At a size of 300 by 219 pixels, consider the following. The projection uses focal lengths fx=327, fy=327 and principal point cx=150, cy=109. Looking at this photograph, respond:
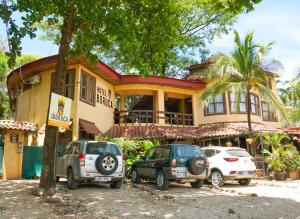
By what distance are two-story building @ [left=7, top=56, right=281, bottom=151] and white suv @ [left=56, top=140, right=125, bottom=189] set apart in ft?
18.8

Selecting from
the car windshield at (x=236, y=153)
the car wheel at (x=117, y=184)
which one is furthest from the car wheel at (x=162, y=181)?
the car windshield at (x=236, y=153)

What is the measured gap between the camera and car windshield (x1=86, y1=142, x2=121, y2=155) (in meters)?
11.8

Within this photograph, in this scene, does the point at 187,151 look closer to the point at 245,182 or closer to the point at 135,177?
the point at 135,177

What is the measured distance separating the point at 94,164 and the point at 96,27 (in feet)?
17.1

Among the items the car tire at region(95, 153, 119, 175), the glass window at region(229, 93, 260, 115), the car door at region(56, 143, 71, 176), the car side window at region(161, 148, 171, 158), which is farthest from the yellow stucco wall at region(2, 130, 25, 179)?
the glass window at region(229, 93, 260, 115)

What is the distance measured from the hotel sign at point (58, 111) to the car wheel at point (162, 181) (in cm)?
431

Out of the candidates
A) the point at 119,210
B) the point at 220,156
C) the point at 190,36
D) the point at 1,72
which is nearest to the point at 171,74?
the point at 190,36

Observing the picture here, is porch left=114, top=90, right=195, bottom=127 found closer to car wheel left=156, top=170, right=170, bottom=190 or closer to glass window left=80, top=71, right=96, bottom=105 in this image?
glass window left=80, top=71, right=96, bottom=105

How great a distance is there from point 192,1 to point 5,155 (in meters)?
22.5

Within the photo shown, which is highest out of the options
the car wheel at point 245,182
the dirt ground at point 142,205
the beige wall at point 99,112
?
the beige wall at point 99,112

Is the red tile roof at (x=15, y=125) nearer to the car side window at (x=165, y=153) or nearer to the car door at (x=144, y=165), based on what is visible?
the car door at (x=144, y=165)

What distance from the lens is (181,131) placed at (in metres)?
23.3

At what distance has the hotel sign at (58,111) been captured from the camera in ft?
33.9

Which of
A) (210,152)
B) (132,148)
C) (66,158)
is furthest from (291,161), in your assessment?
(66,158)
